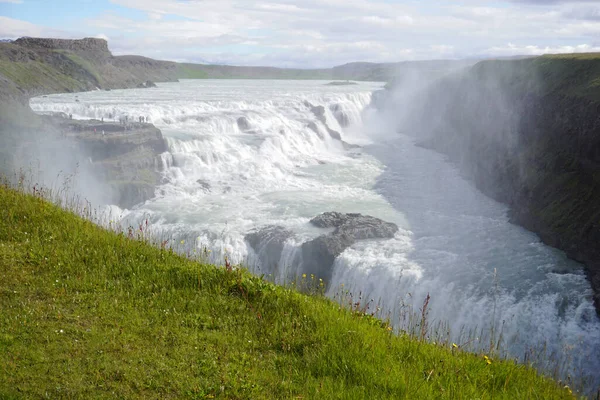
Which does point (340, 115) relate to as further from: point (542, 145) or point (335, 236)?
point (335, 236)

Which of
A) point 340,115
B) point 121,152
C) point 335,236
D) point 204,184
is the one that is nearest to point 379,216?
point 335,236

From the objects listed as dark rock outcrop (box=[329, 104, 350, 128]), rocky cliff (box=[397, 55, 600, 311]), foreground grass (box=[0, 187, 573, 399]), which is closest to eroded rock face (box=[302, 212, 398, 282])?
rocky cliff (box=[397, 55, 600, 311])

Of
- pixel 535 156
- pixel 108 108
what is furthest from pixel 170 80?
pixel 535 156

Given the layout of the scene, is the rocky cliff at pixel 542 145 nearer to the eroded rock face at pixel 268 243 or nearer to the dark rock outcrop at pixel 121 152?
the eroded rock face at pixel 268 243

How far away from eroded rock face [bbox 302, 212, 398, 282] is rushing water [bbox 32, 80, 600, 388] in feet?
1.31

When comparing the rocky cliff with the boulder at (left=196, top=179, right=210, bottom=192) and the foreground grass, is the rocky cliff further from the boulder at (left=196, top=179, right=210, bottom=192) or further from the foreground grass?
the boulder at (left=196, top=179, right=210, bottom=192)

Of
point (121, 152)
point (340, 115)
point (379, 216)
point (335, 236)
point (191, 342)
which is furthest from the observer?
point (340, 115)

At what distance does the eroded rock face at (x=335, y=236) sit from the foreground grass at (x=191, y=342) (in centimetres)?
1183

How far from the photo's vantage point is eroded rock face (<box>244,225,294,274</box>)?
1923 centimetres

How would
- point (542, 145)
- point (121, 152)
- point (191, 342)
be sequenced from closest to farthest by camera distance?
point (191, 342) < point (542, 145) < point (121, 152)

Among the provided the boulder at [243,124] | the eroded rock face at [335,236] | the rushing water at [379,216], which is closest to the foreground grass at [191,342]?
the rushing water at [379,216]

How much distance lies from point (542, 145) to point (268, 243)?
16.0 metres

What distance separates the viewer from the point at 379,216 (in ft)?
78.6

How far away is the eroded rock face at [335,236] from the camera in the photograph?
60.5ft
